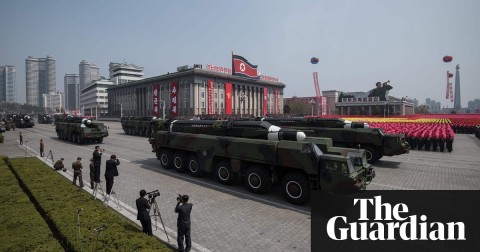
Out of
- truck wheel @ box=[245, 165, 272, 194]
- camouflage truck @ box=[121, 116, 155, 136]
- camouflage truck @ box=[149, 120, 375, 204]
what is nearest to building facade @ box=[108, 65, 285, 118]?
camouflage truck @ box=[121, 116, 155, 136]

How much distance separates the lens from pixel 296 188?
399 inches

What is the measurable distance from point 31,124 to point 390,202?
202ft

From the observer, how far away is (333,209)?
9.62 m

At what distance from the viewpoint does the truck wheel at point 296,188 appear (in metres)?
9.88

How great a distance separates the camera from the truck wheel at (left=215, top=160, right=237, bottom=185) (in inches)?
485

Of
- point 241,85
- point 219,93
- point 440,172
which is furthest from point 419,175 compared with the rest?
point 241,85

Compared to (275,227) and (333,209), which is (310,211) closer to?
(333,209)

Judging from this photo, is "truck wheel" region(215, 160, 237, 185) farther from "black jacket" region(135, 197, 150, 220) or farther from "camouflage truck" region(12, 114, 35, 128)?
"camouflage truck" region(12, 114, 35, 128)

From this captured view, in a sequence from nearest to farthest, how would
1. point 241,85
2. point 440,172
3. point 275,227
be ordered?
point 275,227 < point 440,172 < point 241,85

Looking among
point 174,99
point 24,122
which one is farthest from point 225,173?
point 174,99

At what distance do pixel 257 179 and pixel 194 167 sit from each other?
4176mm

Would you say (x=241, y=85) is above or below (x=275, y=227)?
above

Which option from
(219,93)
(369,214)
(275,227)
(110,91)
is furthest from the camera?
(110,91)

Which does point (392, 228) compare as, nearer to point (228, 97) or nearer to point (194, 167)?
point (194, 167)
